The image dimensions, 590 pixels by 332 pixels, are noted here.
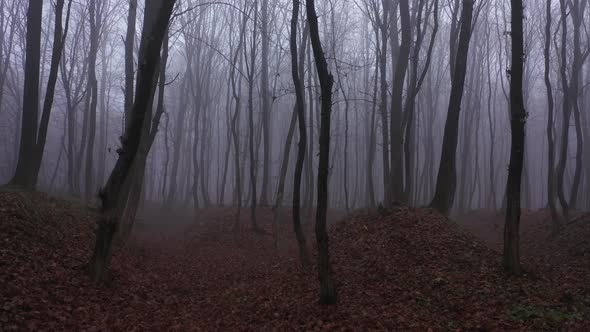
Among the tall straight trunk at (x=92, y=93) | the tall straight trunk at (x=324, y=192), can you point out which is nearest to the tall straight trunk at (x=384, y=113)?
the tall straight trunk at (x=324, y=192)

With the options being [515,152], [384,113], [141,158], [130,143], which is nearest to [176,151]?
[141,158]

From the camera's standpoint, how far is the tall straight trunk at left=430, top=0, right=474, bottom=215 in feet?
40.3

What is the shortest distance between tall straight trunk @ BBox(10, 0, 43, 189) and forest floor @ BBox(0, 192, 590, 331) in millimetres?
758

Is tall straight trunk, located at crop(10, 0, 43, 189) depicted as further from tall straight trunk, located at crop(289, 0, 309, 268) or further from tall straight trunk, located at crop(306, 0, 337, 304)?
tall straight trunk, located at crop(306, 0, 337, 304)

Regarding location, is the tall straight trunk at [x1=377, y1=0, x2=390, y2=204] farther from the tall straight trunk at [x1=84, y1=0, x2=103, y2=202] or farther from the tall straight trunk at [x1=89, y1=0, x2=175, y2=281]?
the tall straight trunk at [x1=84, y1=0, x2=103, y2=202]

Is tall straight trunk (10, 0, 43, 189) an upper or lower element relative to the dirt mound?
upper

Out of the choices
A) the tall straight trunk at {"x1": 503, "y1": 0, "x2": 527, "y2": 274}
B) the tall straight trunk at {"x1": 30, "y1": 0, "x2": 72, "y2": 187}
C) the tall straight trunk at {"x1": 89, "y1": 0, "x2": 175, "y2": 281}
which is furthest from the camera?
the tall straight trunk at {"x1": 30, "y1": 0, "x2": 72, "y2": 187}

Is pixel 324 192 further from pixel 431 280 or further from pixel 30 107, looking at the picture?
pixel 30 107

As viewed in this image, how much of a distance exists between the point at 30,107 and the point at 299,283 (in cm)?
922

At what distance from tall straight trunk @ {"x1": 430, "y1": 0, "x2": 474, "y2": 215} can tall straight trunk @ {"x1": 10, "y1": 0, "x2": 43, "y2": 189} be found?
38.2 ft

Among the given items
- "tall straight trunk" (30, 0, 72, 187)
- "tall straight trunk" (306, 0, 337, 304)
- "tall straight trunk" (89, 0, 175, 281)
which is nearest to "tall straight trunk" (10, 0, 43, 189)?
"tall straight trunk" (30, 0, 72, 187)

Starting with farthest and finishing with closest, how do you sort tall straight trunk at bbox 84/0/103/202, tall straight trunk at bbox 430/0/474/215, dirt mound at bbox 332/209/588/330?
tall straight trunk at bbox 84/0/103/202
tall straight trunk at bbox 430/0/474/215
dirt mound at bbox 332/209/588/330

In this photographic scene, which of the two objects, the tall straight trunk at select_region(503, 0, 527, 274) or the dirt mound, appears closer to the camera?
→ the dirt mound

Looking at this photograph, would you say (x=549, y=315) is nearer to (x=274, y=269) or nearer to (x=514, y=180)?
(x=514, y=180)
